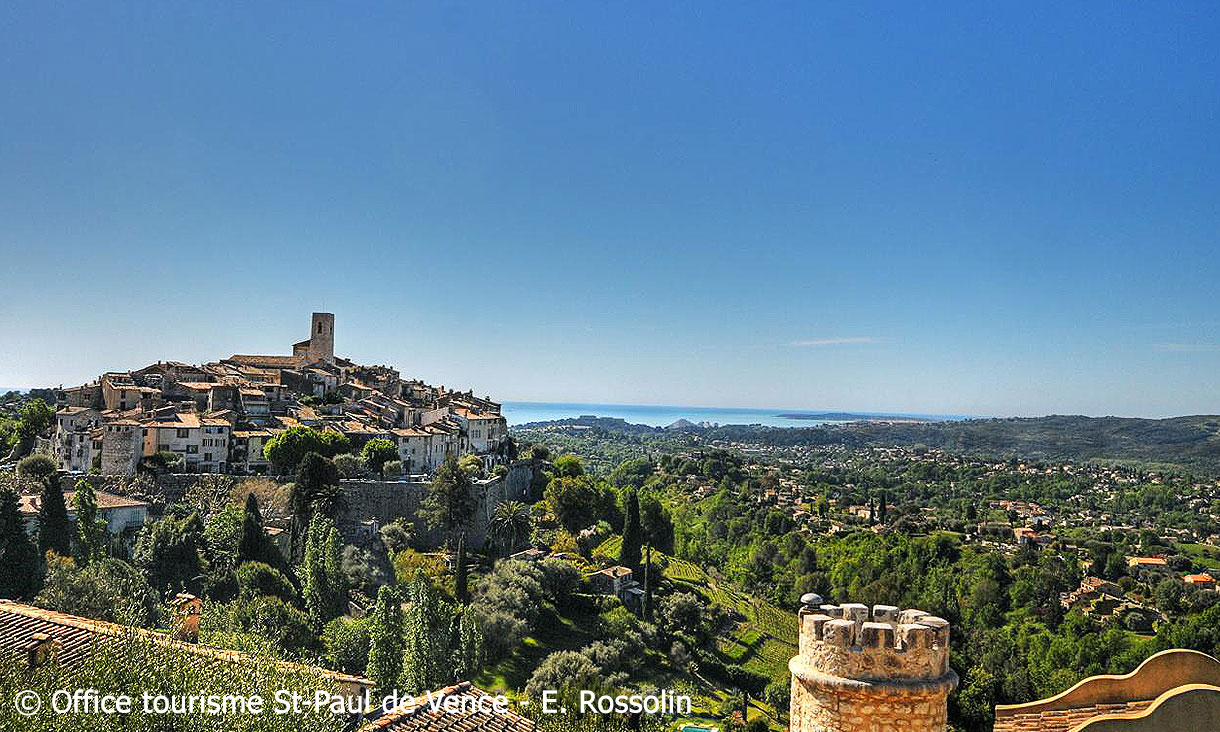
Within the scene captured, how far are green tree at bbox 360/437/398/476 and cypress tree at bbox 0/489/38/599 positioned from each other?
57.2 ft

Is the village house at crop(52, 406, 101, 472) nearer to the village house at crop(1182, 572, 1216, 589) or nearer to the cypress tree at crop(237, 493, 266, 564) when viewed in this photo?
the cypress tree at crop(237, 493, 266, 564)

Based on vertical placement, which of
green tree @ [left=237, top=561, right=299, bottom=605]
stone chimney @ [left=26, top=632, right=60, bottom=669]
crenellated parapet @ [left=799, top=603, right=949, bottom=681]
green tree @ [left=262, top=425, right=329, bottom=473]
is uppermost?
crenellated parapet @ [left=799, top=603, right=949, bottom=681]

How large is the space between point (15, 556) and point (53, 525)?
12.7 ft

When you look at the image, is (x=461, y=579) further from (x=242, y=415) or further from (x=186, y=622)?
(x=242, y=415)

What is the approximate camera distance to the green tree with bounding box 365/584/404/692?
925 inches

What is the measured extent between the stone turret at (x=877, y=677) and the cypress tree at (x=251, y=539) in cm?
3117

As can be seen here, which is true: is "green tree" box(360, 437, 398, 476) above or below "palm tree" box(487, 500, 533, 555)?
above

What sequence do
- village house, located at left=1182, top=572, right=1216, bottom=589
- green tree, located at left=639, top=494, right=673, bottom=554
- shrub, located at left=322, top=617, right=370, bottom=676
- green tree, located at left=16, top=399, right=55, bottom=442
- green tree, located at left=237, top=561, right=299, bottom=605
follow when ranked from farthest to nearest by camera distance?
village house, located at left=1182, top=572, right=1216, bottom=589
green tree, located at left=639, top=494, right=673, bottom=554
green tree, located at left=16, top=399, right=55, bottom=442
green tree, located at left=237, top=561, right=299, bottom=605
shrub, located at left=322, top=617, right=370, bottom=676

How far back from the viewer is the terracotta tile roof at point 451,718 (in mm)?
10969

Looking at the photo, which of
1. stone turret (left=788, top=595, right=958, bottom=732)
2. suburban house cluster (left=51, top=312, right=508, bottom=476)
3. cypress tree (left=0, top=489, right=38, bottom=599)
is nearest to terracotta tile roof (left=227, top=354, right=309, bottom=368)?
suburban house cluster (left=51, top=312, right=508, bottom=476)

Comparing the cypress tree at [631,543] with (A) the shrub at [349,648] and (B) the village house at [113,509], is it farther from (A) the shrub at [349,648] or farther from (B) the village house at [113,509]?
(B) the village house at [113,509]

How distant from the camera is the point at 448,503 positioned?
38.8m

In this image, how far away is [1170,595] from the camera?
52.2 m

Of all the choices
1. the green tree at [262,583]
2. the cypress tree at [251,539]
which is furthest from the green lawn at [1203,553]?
the cypress tree at [251,539]
